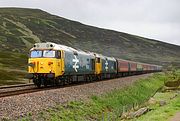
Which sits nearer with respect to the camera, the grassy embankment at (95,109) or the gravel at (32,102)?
the gravel at (32,102)

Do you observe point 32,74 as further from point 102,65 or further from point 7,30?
point 7,30

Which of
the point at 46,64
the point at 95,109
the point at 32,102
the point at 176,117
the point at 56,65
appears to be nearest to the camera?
the point at 176,117

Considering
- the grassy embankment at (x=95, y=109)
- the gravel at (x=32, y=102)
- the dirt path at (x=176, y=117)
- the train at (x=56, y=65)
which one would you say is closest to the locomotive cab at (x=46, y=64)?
the train at (x=56, y=65)

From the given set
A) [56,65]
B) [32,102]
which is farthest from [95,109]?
[56,65]

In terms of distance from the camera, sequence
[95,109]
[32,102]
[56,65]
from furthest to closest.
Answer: [56,65] → [95,109] → [32,102]

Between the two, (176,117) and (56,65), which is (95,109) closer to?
(56,65)

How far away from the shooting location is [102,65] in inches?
2307

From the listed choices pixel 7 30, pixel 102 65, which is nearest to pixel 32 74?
pixel 102 65

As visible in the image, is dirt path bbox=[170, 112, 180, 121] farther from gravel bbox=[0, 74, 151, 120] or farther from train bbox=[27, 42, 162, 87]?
train bbox=[27, 42, 162, 87]

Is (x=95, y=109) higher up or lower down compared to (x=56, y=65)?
lower down

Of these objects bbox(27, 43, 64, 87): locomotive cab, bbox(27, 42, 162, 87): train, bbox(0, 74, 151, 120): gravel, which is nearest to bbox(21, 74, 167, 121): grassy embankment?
bbox(0, 74, 151, 120): gravel

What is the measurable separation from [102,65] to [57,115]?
36327 mm

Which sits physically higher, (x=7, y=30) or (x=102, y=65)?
(x=7, y=30)

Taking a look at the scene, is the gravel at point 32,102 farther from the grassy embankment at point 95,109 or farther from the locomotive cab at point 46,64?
the locomotive cab at point 46,64
